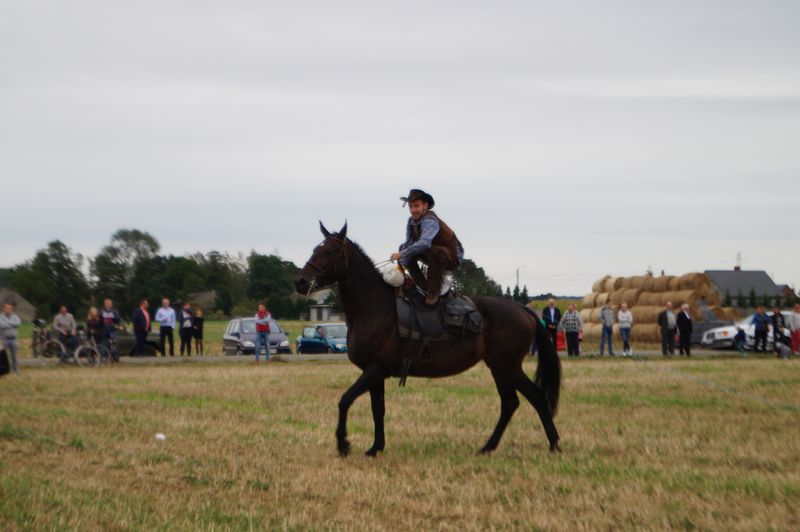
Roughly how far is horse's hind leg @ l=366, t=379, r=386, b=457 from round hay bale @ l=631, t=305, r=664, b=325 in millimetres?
36245

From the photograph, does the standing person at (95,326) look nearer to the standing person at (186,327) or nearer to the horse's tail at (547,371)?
the standing person at (186,327)

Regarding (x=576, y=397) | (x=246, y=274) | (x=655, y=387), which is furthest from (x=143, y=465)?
(x=246, y=274)

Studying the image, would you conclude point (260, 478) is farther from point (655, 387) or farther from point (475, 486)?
point (655, 387)

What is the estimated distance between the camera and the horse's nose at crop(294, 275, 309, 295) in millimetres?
11133

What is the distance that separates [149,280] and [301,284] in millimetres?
88826

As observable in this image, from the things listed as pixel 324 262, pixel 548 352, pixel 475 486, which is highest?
pixel 324 262

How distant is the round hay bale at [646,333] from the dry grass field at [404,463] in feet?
88.8

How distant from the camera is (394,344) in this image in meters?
11.5

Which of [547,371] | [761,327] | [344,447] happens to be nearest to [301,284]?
[344,447]

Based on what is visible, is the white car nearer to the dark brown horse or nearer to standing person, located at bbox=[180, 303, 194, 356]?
standing person, located at bbox=[180, 303, 194, 356]

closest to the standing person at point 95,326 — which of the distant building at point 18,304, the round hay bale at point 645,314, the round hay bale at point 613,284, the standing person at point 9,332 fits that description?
the standing person at point 9,332

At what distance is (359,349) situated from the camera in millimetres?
11359

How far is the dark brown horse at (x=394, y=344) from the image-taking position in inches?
447

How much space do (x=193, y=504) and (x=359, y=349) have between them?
11.4 feet
